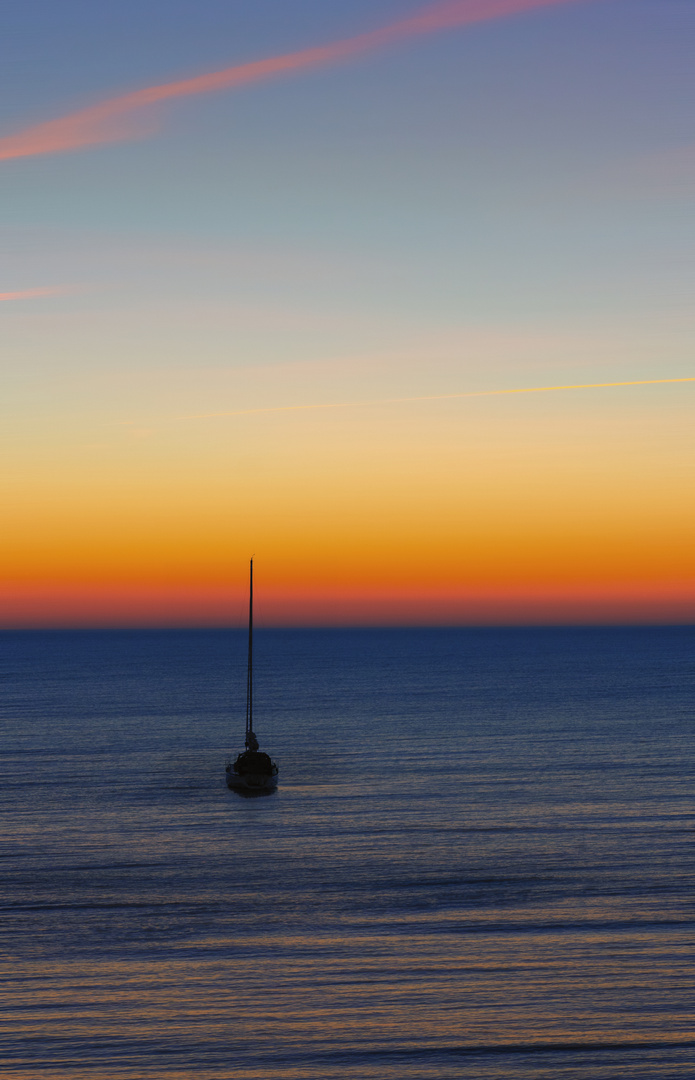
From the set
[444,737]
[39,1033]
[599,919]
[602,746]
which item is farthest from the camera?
[444,737]

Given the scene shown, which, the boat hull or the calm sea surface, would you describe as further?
the boat hull

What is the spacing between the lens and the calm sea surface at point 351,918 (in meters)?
32.8

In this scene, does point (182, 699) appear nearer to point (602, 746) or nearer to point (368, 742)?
point (368, 742)

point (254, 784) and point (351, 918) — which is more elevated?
point (351, 918)

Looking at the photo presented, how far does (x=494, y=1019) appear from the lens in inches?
1371

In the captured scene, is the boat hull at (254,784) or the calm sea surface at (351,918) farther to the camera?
the boat hull at (254,784)

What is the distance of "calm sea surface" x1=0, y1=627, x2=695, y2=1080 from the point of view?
3275cm

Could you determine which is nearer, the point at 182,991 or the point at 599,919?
the point at 182,991

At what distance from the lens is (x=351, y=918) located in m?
47.5

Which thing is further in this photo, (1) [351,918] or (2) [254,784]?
(2) [254,784]

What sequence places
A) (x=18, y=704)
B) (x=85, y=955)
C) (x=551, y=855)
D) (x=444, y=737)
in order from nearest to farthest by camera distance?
1. (x=85, y=955)
2. (x=551, y=855)
3. (x=444, y=737)
4. (x=18, y=704)

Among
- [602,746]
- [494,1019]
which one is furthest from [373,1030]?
[602,746]

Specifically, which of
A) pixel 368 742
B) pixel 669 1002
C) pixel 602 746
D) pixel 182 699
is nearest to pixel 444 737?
pixel 368 742

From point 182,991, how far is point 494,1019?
12344mm
